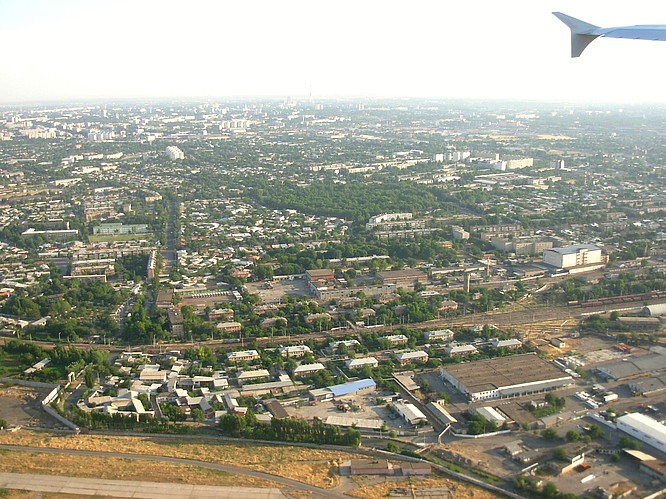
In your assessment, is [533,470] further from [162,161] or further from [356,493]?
[162,161]

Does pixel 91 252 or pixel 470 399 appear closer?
pixel 470 399

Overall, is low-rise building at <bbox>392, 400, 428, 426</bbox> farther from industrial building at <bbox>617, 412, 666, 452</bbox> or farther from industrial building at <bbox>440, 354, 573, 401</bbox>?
industrial building at <bbox>617, 412, 666, 452</bbox>

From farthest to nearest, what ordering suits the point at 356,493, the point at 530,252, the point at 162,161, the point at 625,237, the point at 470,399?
1. the point at 162,161
2. the point at 625,237
3. the point at 530,252
4. the point at 470,399
5. the point at 356,493

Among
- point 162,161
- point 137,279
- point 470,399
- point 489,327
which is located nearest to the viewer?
point 470,399

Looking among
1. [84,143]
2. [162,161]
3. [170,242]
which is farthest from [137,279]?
[84,143]

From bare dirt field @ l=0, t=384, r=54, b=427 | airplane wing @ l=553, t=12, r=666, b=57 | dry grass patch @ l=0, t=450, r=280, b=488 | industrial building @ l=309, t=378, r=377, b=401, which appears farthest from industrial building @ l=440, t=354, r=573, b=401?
bare dirt field @ l=0, t=384, r=54, b=427
